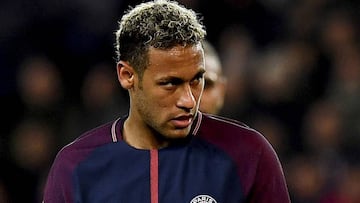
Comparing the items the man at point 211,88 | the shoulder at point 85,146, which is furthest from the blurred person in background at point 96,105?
the shoulder at point 85,146

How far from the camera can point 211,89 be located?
4.29m

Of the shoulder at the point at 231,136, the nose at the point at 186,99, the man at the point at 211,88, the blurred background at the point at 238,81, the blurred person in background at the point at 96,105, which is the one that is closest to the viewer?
the nose at the point at 186,99

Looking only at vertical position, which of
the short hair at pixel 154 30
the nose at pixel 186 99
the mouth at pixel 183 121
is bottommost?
the mouth at pixel 183 121

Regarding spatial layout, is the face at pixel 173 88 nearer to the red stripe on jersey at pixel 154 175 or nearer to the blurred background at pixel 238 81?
the red stripe on jersey at pixel 154 175

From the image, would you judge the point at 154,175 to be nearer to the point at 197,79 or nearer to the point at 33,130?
the point at 197,79

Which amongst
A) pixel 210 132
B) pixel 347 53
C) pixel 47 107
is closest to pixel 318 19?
pixel 347 53

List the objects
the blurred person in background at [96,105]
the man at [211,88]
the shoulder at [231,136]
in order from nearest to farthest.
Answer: the shoulder at [231,136] → the man at [211,88] → the blurred person in background at [96,105]

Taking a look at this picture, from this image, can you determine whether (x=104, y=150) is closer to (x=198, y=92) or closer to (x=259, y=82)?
(x=198, y=92)

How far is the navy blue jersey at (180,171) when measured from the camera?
10.6ft

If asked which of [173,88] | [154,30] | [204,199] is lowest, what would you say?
[204,199]

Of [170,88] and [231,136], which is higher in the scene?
[170,88]

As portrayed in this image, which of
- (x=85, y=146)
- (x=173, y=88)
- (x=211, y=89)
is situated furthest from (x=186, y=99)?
(x=211, y=89)

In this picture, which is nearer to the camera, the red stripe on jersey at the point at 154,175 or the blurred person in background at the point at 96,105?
the red stripe on jersey at the point at 154,175

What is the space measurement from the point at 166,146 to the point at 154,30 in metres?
0.40
